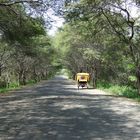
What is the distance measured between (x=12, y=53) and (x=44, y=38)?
15.6 metres

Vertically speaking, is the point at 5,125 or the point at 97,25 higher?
the point at 97,25

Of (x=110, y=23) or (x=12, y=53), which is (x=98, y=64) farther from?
(x=110, y=23)

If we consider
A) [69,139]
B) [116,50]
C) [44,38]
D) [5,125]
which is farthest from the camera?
[44,38]

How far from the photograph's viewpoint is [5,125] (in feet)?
47.1

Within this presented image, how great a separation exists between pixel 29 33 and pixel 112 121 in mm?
14872

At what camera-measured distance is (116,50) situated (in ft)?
138

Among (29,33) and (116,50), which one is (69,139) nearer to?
(29,33)

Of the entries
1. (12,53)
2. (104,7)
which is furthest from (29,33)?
(12,53)

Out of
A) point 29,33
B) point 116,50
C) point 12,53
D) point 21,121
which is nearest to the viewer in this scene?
point 21,121

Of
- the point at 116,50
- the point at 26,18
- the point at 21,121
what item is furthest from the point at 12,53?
A: the point at 21,121

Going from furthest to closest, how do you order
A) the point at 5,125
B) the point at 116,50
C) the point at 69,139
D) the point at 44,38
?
the point at 44,38 < the point at 116,50 < the point at 5,125 < the point at 69,139

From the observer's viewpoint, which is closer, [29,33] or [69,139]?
[69,139]

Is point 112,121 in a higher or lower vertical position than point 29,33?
lower

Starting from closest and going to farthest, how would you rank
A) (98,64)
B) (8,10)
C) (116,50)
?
(8,10)
(116,50)
(98,64)
